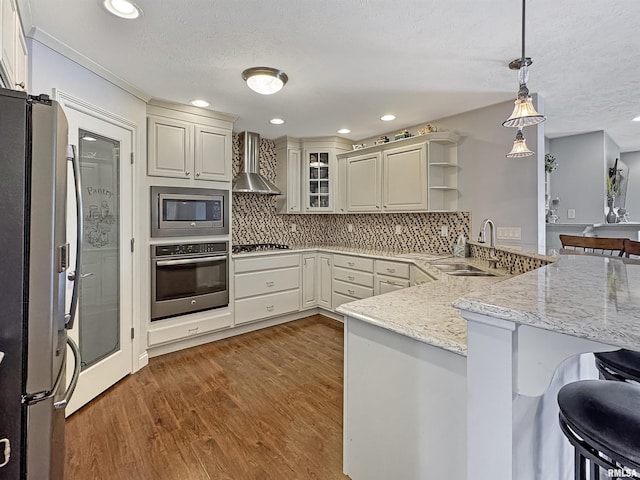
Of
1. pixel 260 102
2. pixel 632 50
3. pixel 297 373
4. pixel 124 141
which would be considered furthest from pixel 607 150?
pixel 124 141

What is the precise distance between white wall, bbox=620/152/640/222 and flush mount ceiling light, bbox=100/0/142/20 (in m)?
7.20

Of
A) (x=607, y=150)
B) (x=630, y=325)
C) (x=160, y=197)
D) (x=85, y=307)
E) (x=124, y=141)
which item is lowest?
(x=85, y=307)

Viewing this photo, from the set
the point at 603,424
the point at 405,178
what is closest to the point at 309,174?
the point at 405,178

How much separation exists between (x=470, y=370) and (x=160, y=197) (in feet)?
9.58

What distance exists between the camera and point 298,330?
12.3ft

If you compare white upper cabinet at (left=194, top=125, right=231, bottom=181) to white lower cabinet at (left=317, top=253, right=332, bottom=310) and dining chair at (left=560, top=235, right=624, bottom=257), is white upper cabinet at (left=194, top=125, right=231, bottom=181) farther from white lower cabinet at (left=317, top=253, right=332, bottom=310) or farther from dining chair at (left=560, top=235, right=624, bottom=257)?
dining chair at (left=560, top=235, right=624, bottom=257)

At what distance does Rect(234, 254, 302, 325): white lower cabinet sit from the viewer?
3547mm

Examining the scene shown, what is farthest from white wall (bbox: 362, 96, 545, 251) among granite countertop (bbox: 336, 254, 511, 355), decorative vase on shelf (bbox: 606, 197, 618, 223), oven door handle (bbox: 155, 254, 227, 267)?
oven door handle (bbox: 155, 254, 227, 267)

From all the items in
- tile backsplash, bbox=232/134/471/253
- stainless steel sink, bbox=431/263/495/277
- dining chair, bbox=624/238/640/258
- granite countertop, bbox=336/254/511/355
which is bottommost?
granite countertop, bbox=336/254/511/355

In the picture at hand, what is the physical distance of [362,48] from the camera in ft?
6.64

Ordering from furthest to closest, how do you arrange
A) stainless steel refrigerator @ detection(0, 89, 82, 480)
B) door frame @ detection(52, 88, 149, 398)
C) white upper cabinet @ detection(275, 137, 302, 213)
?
white upper cabinet @ detection(275, 137, 302, 213)
door frame @ detection(52, 88, 149, 398)
stainless steel refrigerator @ detection(0, 89, 82, 480)

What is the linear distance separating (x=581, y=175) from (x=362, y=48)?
406 centimetres

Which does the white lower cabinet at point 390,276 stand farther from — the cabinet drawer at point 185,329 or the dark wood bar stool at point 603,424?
the dark wood bar stool at point 603,424

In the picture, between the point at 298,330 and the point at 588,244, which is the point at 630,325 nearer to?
the point at 588,244
